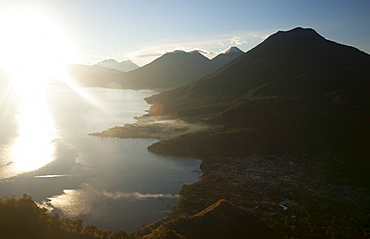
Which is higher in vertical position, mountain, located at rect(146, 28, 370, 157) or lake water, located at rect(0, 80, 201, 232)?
mountain, located at rect(146, 28, 370, 157)

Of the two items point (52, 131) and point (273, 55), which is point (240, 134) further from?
point (273, 55)

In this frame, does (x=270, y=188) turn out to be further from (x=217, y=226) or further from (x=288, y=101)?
(x=288, y=101)

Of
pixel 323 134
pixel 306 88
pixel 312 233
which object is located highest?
pixel 306 88

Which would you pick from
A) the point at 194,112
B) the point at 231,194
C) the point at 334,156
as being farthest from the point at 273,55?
the point at 231,194

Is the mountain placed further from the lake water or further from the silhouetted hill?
the silhouetted hill

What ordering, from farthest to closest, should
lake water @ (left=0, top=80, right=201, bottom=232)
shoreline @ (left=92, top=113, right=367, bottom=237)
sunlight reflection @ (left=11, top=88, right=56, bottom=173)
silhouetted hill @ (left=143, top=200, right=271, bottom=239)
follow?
1. sunlight reflection @ (left=11, top=88, right=56, bottom=173)
2. lake water @ (left=0, top=80, right=201, bottom=232)
3. shoreline @ (left=92, top=113, right=367, bottom=237)
4. silhouetted hill @ (left=143, top=200, right=271, bottom=239)

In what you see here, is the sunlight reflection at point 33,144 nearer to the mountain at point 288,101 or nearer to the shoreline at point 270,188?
the mountain at point 288,101

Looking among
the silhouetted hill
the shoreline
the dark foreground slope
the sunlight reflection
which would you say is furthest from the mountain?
the silhouetted hill
